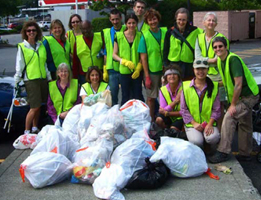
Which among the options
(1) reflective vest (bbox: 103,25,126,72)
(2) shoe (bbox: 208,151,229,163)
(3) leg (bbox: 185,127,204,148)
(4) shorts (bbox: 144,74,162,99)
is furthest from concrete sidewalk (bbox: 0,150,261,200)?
(1) reflective vest (bbox: 103,25,126,72)

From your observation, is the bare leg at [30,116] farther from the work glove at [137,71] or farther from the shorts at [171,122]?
the shorts at [171,122]

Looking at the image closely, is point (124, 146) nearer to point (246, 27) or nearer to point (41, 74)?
point (41, 74)

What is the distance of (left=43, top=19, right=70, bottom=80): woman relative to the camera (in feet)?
21.3

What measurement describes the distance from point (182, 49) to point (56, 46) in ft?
6.78

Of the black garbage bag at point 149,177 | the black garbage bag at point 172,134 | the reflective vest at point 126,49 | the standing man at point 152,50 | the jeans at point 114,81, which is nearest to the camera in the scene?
the black garbage bag at point 149,177

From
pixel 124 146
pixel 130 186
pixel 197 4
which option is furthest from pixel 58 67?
pixel 197 4

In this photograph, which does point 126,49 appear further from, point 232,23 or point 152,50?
point 232,23

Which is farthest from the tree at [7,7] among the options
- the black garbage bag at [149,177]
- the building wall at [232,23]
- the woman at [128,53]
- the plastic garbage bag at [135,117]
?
the black garbage bag at [149,177]

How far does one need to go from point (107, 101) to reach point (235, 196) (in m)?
2.29

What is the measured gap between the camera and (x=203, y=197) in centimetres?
410

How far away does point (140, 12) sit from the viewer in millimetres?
6340

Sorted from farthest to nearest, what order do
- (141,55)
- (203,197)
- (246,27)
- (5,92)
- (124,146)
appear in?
(246,27) < (5,92) < (141,55) < (124,146) < (203,197)

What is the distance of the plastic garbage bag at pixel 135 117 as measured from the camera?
5.50 meters

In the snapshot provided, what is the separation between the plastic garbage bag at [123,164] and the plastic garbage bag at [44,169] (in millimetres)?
481
